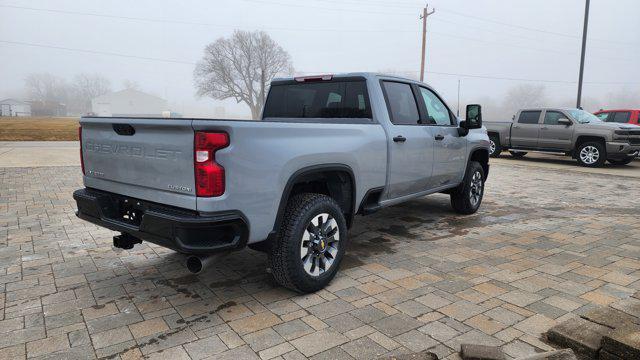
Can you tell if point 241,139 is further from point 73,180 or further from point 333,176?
point 73,180

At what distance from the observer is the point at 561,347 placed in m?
2.79

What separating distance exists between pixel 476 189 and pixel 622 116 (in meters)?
12.4

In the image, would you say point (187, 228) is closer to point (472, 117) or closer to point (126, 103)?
point (472, 117)

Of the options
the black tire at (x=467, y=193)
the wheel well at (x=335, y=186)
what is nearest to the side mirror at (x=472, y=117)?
the black tire at (x=467, y=193)

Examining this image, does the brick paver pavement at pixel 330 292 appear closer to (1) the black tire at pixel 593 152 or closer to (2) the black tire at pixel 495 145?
(1) the black tire at pixel 593 152

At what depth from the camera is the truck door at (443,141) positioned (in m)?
5.30

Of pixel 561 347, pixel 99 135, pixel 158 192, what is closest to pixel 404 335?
pixel 561 347

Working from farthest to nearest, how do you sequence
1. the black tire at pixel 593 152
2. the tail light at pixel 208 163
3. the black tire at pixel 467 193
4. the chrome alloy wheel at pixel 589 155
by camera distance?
the chrome alloy wheel at pixel 589 155 < the black tire at pixel 593 152 < the black tire at pixel 467 193 < the tail light at pixel 208 163

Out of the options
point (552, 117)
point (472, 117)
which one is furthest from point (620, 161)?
point (472, 117)

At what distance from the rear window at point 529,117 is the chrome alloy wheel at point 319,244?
13.3m

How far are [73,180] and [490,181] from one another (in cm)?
927

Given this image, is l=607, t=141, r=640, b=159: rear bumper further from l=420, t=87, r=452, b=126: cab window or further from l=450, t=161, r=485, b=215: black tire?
l=420, t=87, r=452, b=126: cab window

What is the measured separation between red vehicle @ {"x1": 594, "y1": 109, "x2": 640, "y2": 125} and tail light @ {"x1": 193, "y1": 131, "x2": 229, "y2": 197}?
55.0 ft

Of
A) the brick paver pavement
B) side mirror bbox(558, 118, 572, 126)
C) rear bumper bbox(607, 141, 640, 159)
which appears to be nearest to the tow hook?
the brick paver pavement
